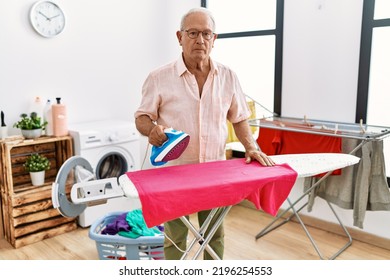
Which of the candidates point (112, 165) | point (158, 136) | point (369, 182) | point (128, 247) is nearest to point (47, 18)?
point (112, 165)

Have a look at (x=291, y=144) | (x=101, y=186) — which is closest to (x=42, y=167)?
(x=101, y=186)

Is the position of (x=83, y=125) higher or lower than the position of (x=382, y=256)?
higher

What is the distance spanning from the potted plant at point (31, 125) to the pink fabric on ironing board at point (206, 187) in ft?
5.32

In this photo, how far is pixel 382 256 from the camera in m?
2.71

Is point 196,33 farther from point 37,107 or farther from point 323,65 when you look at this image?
point 37,107

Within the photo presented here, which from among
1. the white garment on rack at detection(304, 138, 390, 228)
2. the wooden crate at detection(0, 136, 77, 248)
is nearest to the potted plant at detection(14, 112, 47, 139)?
the wooden crate at detection(0, 136, 77, 248)

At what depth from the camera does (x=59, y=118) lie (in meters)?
3.06

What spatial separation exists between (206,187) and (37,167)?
1960 mm

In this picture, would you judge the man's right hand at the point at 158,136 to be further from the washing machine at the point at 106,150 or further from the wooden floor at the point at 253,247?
the washing machine at the point at 106,150

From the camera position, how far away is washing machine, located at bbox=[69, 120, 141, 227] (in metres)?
3.09

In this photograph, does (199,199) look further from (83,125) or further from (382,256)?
(83,125)

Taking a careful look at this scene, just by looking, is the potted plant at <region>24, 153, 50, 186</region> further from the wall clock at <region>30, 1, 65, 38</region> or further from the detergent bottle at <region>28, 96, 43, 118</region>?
the wall clock at <region>30, 1, 65, 38</region>

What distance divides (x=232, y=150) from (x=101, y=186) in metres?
2.36

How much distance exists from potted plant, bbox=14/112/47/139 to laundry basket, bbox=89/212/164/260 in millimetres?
911
